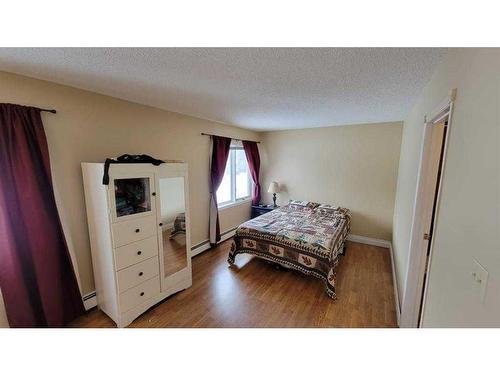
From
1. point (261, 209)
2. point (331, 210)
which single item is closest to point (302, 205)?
point (331, 210)

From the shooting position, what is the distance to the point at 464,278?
69cm

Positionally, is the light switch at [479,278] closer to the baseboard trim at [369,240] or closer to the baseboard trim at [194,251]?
the baseboard trim at [194,251]

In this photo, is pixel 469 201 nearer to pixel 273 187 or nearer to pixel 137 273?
pixel 137 273

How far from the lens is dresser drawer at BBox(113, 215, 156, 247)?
165cm

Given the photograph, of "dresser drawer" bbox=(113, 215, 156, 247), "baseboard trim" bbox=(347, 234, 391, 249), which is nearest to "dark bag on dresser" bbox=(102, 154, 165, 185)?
"dresser drawer" bbox=(113, 215, 156, 247)

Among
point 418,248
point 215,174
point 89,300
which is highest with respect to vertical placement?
point 215,174

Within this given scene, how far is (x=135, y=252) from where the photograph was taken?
70.1 inches

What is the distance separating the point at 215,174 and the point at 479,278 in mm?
3055

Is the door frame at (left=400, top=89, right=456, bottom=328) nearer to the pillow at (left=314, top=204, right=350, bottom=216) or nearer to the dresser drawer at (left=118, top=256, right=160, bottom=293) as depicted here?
the pillow at (left=314, top=204, right=350, bottom=216)

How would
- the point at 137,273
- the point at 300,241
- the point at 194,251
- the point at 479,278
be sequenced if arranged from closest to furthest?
the point at 479,278
the point at 137,273
the point at 300,241
the point at 194,251

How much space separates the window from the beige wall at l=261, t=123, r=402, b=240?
68 cm

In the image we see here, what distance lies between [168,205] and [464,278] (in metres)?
2.17

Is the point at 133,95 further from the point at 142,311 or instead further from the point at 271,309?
the point at 271,309
